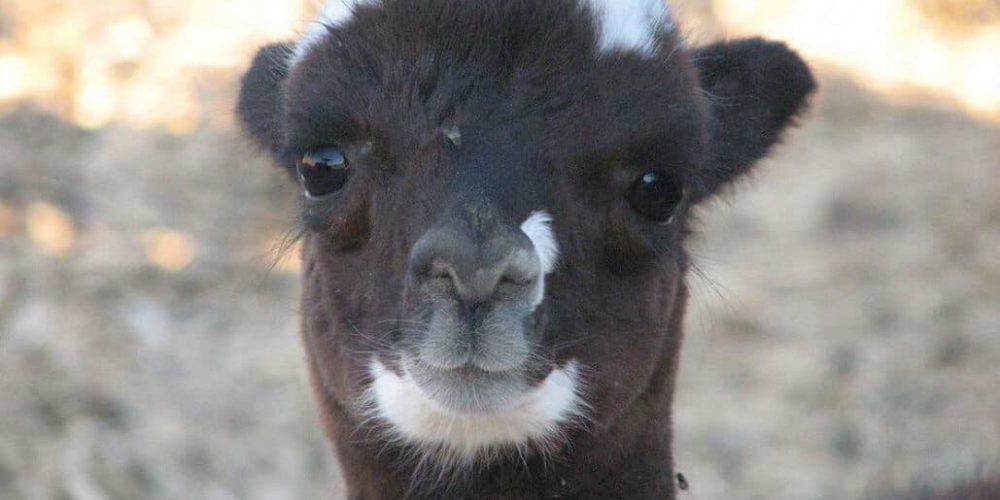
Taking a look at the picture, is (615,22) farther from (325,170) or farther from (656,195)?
(325,170)

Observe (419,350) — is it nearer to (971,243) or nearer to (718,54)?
(718,54)

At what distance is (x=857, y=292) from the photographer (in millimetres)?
11727

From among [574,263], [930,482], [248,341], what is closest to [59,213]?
[248,341]

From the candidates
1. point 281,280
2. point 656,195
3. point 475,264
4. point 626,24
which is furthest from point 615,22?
point 281,280

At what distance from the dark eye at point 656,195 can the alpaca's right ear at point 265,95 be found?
1411 millimetres

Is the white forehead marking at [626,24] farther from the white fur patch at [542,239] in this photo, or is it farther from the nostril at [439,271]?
the nostril at [439,271]

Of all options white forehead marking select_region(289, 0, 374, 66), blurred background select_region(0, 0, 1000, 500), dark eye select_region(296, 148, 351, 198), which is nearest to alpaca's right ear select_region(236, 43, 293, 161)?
white forehead marking select_region(289, 0, 374, 66)

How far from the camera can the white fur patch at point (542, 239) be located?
3.95 m

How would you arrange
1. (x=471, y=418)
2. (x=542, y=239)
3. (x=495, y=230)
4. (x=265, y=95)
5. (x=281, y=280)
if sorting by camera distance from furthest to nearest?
(x=281, y=280)
(x=265, y=95)
(x=471, y=418)
(x=542, y=239)
(x=495, y=230)

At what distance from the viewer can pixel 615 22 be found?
449cm

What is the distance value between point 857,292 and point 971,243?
1297 millimetres

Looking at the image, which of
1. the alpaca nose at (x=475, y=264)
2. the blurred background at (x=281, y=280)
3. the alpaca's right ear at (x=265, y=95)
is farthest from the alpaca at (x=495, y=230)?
the blurred background at (x=281, y=280)

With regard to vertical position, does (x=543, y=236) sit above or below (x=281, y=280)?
below

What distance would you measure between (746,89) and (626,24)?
83 cm
